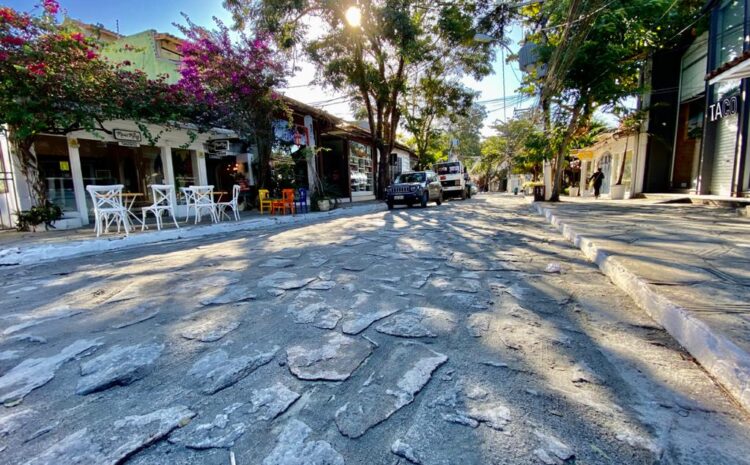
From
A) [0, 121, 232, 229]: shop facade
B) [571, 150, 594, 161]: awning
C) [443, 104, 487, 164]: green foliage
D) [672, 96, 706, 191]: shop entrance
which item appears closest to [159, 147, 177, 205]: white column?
[0, 121, 232, 229]: shop facade

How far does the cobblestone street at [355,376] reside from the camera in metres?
1.47

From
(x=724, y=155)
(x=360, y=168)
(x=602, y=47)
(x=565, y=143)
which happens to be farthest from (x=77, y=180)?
(x=724, y=155)

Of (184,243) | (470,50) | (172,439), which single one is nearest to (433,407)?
(172,439)

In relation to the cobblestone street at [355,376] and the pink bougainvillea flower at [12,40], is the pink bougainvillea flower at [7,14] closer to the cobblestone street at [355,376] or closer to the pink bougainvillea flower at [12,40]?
the pink bougainvillea flower at [12,40]

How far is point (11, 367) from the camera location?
220cm

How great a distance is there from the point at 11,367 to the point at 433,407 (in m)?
2.74

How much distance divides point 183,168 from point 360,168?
991cm

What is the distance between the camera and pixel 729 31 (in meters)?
9.40

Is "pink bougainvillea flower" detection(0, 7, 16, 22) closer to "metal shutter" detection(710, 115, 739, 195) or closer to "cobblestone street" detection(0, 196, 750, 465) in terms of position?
"cobblestone street" detection(0, 196, 750, 465)

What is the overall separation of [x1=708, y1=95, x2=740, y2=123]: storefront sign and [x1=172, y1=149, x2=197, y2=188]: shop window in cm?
1681

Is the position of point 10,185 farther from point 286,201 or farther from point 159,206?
point 286,201

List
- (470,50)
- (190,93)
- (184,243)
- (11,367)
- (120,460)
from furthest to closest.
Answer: (470,50)
(190,93)
(184,243)
(11,367)
(120,460)

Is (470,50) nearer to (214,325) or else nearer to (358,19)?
(358,19)

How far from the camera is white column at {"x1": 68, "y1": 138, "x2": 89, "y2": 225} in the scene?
29.9 feet
